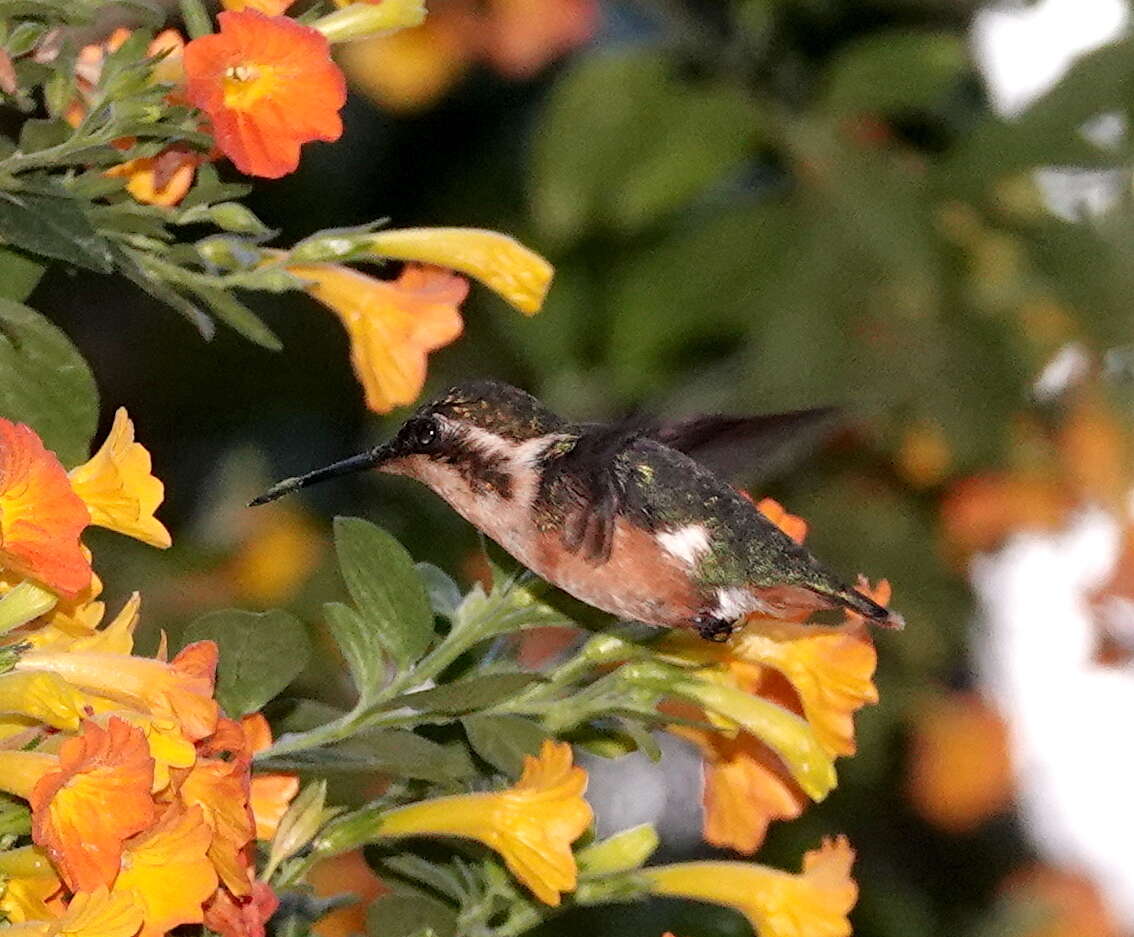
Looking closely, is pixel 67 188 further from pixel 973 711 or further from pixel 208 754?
pixel 973 711

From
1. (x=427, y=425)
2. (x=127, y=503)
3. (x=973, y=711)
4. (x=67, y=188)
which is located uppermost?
(x=67, y=188)

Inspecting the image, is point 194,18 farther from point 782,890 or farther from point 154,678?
point 782,890

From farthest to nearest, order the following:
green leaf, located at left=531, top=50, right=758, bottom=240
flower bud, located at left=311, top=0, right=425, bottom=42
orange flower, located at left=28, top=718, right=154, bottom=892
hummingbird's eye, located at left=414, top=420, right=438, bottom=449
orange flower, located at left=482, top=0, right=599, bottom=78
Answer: orange flower, located at left=482, top=0, right=599, bottom=78 → green leaf, located at left=531, top=50, right=758, bottom=240 → hummingbird's eye, located at left=414, top=420, right=438, bottom=449 → flower bud, located at left=311, top=0, right=425, bottom=42 → orange flower, located at left=28, top=718, right=154, bottom=892

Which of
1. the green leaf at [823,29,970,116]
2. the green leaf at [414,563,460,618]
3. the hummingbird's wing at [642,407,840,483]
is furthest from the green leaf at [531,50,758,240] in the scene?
the green leaf at [414,563,460,618]

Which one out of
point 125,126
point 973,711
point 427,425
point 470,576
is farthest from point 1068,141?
point 125,126

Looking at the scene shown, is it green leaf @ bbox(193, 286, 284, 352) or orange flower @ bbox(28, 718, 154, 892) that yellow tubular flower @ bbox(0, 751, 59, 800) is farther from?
green leaf @ bbox(193, 286, 284, 352)

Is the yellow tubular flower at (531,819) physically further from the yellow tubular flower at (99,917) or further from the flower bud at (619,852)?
the yellow tubular flower at (99,917)

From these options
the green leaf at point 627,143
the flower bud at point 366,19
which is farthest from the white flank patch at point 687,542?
the green leaf at point 627,143
